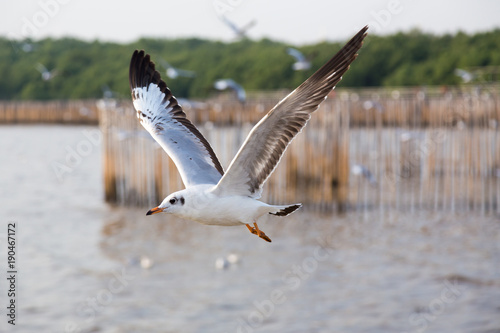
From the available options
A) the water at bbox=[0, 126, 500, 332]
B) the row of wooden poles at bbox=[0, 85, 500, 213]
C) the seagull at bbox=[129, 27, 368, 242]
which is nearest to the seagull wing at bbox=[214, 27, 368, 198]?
the seagull at bbox=[129, 27, 368, 242]

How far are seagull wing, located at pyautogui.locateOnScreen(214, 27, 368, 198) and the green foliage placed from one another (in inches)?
1307

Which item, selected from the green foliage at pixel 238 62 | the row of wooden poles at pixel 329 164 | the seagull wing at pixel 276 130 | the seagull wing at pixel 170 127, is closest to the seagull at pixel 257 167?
the seagull wing at pixel 276 130

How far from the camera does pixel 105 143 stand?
869 inches

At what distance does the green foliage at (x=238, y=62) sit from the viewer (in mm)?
52750

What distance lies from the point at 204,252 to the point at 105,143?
6.76 m

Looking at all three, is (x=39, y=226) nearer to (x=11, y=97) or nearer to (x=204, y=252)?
(x=204, y=252)

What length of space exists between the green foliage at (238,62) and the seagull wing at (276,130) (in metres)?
33.2

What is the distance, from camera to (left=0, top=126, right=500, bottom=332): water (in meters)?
12.3

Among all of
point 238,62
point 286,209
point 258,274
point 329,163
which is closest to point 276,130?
point 286,209

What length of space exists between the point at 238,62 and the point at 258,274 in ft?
170

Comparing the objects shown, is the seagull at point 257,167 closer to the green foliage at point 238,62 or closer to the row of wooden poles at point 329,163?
the row of wooden poles at point 329,163

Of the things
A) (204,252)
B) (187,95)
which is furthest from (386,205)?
(187,95)

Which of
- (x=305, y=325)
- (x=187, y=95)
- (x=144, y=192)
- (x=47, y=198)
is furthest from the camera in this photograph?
(x=187, y=95)

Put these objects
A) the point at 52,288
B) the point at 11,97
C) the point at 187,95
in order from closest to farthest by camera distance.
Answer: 1. the point at 52,288
2. the point at 187,95
3. the point at 11,97
